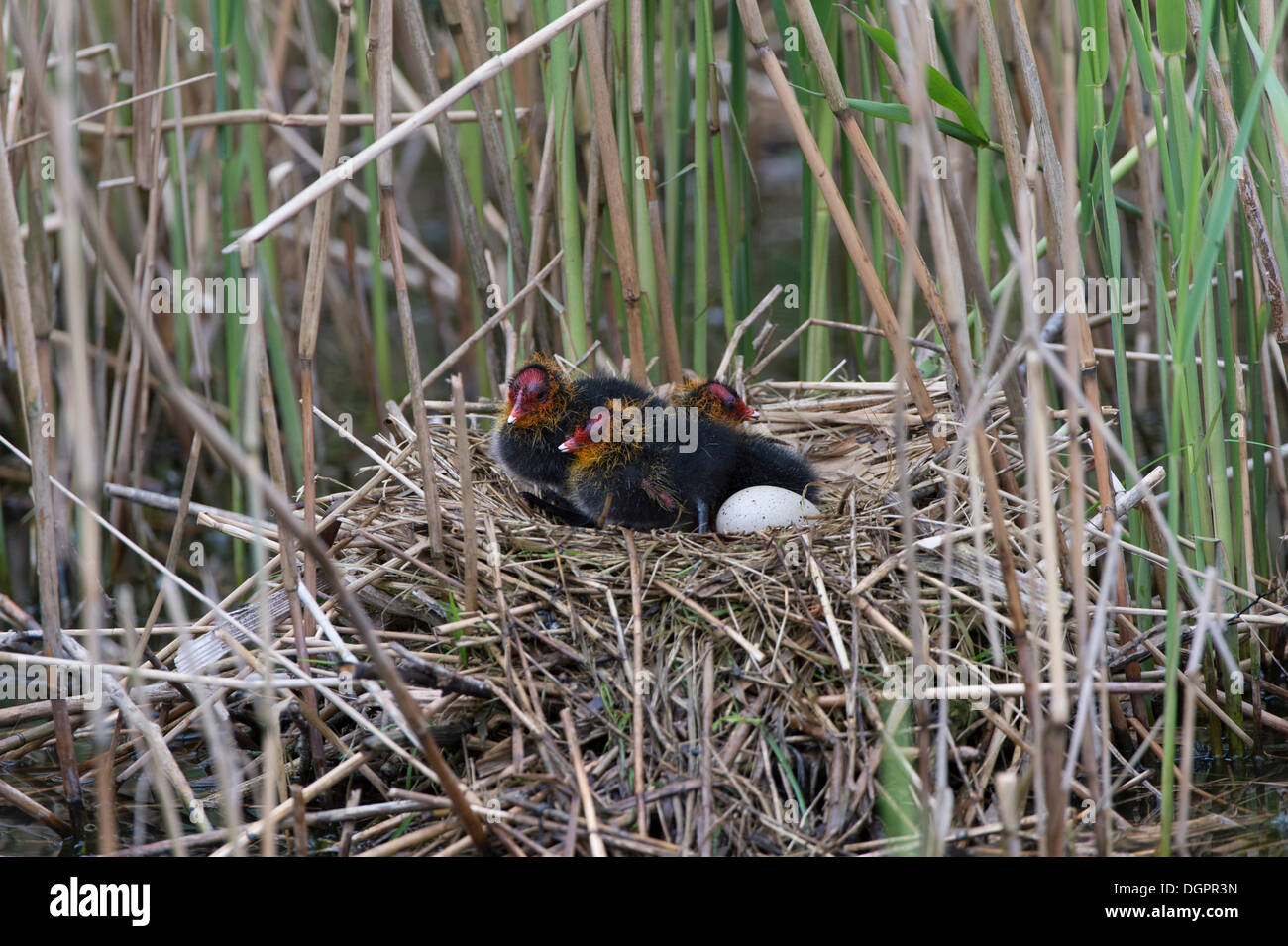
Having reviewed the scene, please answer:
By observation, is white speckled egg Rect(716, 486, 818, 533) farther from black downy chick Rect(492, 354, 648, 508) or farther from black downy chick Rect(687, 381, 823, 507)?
black downy chick Rect(492, 354, 648, 508)

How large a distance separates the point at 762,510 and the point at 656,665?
65 cm

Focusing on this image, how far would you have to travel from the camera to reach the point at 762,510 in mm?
2863

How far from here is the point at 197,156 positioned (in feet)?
14.5

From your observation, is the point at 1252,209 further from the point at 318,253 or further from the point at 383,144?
the point at 318,253

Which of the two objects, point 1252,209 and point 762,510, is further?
point 762,510

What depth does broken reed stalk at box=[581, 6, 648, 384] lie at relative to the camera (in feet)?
9.01

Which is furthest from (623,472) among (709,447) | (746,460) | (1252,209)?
(1252,209)

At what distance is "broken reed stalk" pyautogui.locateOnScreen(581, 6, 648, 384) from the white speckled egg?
0.56 meters

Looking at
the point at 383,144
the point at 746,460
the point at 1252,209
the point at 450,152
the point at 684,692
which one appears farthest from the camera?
the point at 746,460

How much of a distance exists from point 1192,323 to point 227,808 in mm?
1648

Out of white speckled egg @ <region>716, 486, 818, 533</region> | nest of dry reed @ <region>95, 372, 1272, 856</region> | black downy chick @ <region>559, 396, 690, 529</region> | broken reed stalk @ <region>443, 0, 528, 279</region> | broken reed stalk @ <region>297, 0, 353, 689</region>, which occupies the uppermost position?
broken reed stalk @ <region>443, 0, 528, 279</region>

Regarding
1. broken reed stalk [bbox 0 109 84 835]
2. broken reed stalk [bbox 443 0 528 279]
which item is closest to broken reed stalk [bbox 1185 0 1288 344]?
broken reed stalk [bbox 443 0 528 279]

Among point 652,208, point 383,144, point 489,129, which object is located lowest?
point 383,144
